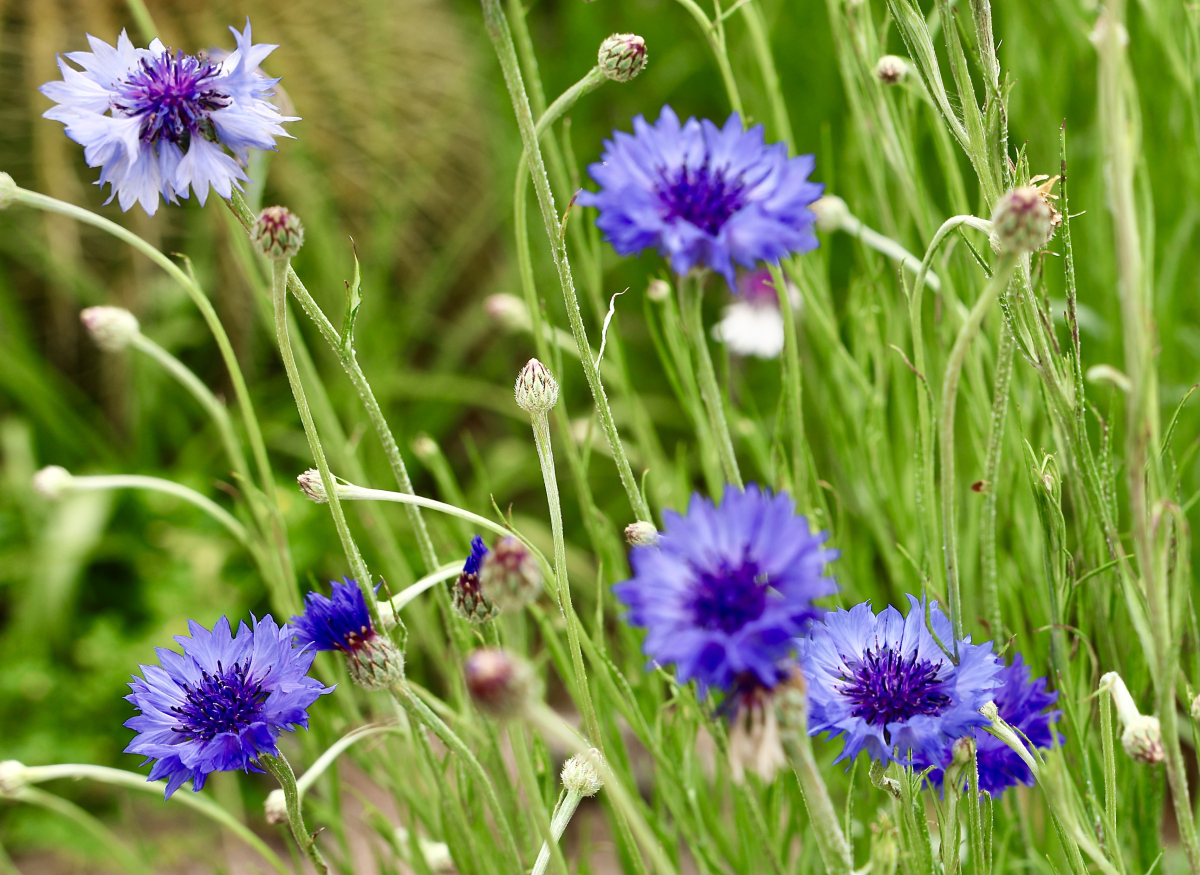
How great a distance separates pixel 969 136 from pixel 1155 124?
88 centimetres

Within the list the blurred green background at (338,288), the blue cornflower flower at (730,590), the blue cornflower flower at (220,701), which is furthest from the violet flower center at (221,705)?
the blurred green background at (338,288)

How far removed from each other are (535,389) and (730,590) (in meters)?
0.17

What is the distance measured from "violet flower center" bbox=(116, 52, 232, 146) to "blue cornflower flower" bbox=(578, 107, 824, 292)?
0.18 meters

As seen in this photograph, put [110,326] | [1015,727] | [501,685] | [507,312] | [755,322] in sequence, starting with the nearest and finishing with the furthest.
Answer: [501,685] < [1015,727] < [110,326] < [507,312] < [755,322]

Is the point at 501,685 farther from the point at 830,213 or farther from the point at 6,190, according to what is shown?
the point at 830,213

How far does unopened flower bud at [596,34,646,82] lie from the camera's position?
0.44 m

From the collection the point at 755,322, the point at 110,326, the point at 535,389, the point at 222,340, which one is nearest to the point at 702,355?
the point at 535,389

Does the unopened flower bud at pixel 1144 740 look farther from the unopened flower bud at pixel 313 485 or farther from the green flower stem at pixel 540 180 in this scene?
the unopened flower bud at pixel 313 485

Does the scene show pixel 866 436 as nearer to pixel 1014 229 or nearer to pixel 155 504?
pixel 1014 229

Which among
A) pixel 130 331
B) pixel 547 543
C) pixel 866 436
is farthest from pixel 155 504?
pixel 866 436

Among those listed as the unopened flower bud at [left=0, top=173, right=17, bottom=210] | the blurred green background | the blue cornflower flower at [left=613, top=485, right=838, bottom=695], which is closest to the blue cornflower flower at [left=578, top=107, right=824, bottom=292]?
the blue cornflower flower at [left=613, top=485, right=838, bottom=695]

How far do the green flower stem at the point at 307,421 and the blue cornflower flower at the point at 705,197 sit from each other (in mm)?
138

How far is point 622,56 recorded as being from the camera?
0.45m

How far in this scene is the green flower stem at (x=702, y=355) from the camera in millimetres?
429
